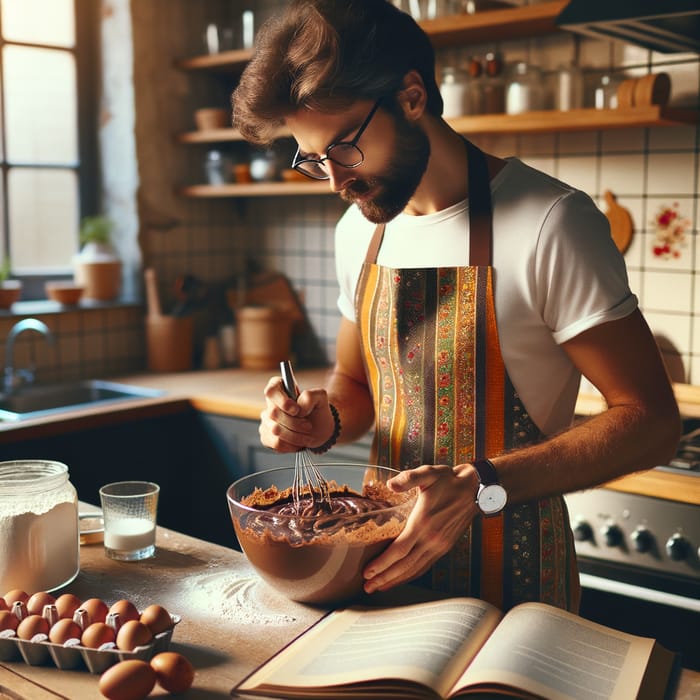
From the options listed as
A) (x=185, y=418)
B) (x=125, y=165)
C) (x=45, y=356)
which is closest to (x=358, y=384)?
(x=185, y=418)

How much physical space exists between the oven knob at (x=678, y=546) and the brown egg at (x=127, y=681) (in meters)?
1.39

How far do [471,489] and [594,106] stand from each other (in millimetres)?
1763

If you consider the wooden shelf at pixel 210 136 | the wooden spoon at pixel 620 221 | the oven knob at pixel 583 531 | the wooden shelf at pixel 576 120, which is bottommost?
the oven knob at pixel 583 531

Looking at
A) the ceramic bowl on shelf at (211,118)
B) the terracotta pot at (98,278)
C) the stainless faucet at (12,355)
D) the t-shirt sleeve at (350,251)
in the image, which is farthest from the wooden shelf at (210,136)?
the t-shirt sleeve at (350,251)

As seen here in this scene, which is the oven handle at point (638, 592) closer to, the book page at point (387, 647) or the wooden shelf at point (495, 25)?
the book page at point (387, 647)

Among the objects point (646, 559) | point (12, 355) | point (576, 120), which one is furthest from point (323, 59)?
point (12, 355)

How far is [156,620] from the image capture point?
104 centimetres

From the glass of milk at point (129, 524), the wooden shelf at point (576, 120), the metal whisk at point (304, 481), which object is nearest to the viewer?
the metal whisk at point (304, 481)

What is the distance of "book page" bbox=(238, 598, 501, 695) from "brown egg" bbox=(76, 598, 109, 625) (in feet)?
0.70

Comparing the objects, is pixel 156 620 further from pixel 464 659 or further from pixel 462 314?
pixel 462 314

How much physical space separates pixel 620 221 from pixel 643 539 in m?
0.99

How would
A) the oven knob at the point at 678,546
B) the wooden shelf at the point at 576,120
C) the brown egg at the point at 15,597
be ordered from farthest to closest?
Answer: the wooden shelf at the point at 576,120 → the oven knob at the point at 678,546 → the brown egg at the point at 15,597

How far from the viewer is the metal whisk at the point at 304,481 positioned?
126 cm

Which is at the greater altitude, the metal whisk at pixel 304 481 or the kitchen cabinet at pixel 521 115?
the kitchen cabinet at pixel 521 115
